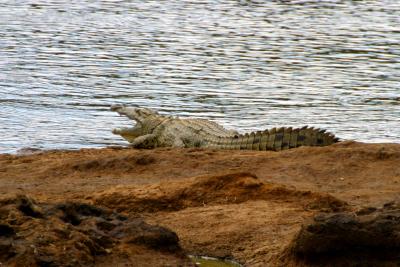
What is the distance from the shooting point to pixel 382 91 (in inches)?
619

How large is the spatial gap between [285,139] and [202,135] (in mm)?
1145

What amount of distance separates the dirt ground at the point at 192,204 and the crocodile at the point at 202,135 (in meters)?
0.54

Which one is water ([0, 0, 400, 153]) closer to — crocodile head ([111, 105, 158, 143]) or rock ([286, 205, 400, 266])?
crocodile head ([111, 105, 158, 143])

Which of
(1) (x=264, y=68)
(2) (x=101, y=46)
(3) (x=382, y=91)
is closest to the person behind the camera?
(3) (x=382, y=91)

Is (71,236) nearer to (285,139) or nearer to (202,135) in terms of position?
(285,139)

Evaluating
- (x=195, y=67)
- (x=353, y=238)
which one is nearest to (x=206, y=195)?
(x=353, y=238)

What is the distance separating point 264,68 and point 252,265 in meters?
11.8

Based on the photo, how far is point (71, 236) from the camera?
507cm

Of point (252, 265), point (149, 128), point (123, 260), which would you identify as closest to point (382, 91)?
point (149, 128)

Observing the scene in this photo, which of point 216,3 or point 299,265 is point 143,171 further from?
point 216,3

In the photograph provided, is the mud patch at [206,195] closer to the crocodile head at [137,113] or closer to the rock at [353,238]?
the rock at [353,238]

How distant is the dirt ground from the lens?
5156 millimetres

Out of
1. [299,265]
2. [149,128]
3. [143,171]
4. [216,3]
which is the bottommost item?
[216,3]

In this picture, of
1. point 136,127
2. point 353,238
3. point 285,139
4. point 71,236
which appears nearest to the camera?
point 71,236
